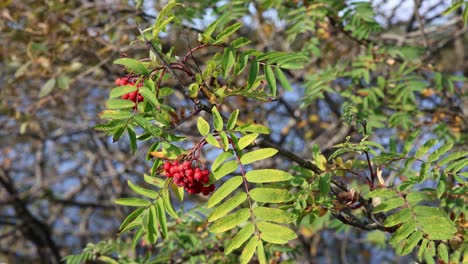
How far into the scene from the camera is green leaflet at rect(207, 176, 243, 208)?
147 cm

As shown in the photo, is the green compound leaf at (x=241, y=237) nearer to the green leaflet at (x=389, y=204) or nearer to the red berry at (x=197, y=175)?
the red berry at (x=197, y=175)

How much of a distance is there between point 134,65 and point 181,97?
2.88 meters

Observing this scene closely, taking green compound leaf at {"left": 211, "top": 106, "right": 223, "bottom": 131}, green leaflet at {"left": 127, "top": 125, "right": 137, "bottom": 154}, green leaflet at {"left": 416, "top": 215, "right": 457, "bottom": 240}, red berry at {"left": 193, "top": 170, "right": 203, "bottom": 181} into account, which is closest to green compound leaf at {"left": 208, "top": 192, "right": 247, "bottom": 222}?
red berry at {"left": 193, "top": 170, "right": 203, "bottom": 181}

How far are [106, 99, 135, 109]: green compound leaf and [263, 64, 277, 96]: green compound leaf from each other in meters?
0.45

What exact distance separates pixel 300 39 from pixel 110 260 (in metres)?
2.72

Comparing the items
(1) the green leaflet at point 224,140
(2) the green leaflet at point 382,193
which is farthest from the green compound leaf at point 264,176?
(2) the green leaflet at point 382,193

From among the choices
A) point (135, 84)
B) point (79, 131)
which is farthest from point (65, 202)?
point (135, 84)

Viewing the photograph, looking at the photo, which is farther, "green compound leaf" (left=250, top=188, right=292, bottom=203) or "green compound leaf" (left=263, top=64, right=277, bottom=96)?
"green compound leaf" (left=263, top=64, right=277, bottom=96)

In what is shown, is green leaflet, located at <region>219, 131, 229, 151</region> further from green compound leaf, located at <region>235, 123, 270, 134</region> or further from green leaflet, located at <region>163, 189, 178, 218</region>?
green leaflet, located at <region>163, 189, 178, 218</region>

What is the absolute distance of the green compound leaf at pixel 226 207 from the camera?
1.45m

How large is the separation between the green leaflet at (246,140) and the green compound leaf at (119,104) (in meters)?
0.35

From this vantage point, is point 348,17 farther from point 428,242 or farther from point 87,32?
point 87,32

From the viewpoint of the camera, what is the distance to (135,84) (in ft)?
4.90

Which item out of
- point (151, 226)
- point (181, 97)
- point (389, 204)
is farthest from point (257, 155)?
point (181, 97)
